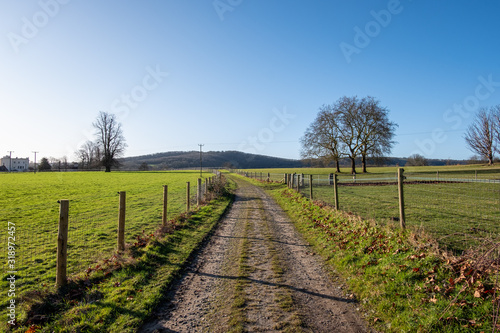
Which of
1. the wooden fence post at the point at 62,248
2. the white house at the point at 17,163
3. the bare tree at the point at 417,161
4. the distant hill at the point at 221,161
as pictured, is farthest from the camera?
the distant hill at the point at 221,161

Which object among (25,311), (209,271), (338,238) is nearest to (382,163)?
(338,238)

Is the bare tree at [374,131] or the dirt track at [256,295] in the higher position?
the bare tree at [374,131]

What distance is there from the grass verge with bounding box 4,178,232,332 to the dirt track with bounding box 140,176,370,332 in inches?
13.7

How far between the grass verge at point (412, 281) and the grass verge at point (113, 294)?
11.5 ft

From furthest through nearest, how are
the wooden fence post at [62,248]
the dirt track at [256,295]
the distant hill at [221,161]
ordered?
the distant hill at [221,161], the wooden fence post at [62,248], the dirt track at [256,295]

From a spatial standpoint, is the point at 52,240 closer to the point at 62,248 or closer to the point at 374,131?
the point at 62,248

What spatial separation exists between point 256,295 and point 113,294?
2.48 meters

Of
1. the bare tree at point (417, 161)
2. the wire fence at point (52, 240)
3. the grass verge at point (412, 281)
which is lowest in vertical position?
the wire fence at point (52, 240)

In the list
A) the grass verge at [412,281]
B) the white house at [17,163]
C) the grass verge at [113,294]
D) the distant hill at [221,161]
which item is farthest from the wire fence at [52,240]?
the white house at [17,163]

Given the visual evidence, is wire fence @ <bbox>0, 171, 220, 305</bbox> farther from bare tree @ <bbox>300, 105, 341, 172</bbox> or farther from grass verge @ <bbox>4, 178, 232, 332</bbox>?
bare tree @ <bbox>300, 105, 341, 172</bbox>

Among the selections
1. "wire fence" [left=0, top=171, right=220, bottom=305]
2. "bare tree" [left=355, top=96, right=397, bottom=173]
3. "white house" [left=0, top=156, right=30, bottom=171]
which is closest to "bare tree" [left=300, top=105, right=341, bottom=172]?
"bare tree" [left=355, top=96, right=397, bottom=173]

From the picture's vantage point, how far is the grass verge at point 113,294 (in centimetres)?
382

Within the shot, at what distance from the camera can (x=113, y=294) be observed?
4.66 meters

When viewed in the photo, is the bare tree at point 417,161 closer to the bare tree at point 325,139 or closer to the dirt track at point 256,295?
the bare tree at point 325,139
